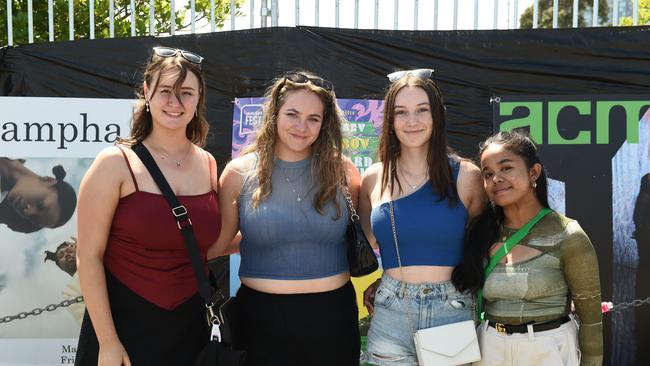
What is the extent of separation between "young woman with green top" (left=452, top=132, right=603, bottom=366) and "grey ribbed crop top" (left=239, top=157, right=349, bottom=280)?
0.53m

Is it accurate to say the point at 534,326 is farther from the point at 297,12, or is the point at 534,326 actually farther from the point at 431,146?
the point at 297,12

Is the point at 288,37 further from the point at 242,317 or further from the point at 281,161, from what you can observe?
the point at 242,317

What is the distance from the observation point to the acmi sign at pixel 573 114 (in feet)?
15.4

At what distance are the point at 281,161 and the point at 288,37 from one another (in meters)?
1.98

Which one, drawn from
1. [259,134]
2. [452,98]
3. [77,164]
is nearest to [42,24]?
[77,164]

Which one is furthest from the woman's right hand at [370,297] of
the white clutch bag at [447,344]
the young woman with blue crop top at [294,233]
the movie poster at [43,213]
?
the movie poster at [43,213]

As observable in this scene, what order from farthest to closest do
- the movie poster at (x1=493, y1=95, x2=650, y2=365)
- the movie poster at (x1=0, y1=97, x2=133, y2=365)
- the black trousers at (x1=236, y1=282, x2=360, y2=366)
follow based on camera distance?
the movie poster at (x1=0, y1=97, x2=133, y2=365)
the movie poster at (x1=493, y1=95, x2=650, y2=365)
the black trousers at (x1=236, y1=282, x2=360, y2=366)

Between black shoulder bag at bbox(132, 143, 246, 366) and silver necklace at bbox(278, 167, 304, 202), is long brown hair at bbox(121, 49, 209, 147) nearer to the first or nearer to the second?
black shoulder bag at bbox(132, 143, 246, 366)

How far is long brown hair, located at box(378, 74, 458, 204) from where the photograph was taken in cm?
298

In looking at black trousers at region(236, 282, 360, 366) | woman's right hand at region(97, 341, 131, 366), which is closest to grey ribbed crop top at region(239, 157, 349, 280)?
black trousers at region(236, 282, 360, 366)

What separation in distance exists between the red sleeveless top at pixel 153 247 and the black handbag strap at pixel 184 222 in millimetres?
25

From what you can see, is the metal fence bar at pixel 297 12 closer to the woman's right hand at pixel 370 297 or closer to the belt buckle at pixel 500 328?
the woman's right hand at pixel 370 297

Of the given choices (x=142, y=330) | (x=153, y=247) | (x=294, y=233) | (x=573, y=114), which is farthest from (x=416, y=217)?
(x=573, y=114)

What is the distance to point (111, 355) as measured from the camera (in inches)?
102
